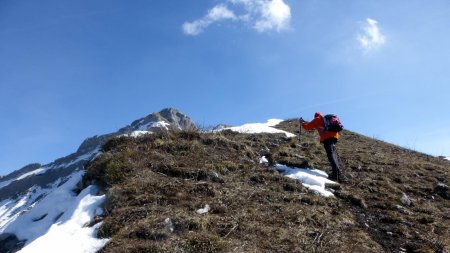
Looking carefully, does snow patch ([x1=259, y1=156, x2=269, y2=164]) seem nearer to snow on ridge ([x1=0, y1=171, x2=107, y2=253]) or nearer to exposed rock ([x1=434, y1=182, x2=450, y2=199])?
exposed rock ([x1=434, y1=182, x2=450, y2=199])

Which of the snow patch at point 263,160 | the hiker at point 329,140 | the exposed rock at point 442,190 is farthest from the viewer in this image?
the snow patch at point 263,160

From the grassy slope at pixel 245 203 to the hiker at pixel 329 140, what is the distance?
59cm

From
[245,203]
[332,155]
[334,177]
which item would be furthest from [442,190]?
[245,203]

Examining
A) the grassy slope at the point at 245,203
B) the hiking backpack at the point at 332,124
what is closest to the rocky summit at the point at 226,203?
the grassy slope at the point at 245,203

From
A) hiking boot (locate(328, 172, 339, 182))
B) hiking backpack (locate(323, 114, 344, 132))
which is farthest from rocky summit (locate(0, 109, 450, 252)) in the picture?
hiking backpack (locate(323, 114, 344, 132))

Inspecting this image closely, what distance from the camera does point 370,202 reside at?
1123 cm

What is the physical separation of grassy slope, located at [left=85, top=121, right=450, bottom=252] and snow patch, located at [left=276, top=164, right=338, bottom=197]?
0.43 m

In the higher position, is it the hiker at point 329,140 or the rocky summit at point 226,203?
the hiker at point 329,140

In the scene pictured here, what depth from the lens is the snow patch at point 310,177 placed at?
37.8ft

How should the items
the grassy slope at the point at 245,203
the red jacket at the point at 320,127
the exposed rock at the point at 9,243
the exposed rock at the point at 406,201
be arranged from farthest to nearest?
the red jacket at the point at 320,127
the exposed rock at the point at 406,201
the exposed rock at the point at 9,243
the grassy slope at the point at 245,203

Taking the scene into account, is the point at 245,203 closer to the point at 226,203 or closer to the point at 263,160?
the point at 226,203

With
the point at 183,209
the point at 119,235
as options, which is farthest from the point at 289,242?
the point at 119,235

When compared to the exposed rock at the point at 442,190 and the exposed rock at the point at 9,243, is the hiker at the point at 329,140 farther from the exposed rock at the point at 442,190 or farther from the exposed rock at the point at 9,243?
the exposed rock at the point at 9,243

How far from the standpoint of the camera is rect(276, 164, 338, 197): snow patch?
11512 millimetres
